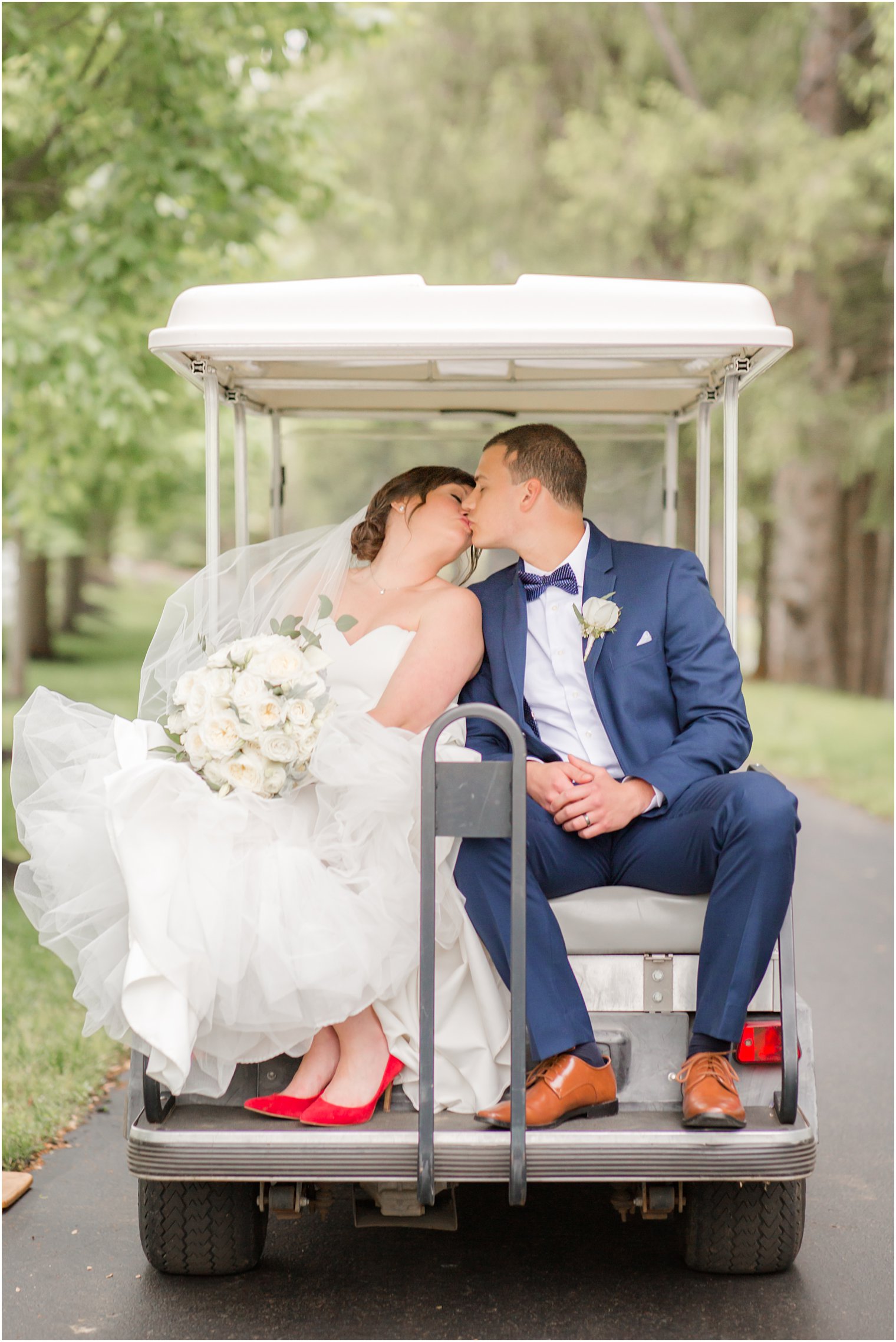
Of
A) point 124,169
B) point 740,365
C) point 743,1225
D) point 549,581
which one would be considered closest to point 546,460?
point 549,581

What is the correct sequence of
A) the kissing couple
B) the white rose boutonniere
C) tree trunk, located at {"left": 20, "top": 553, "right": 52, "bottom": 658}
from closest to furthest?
the kissing couple < the white rose boutonniere < tree trunk, located at {"left": 20, "top": 553, "right": 52, "bottom": 658}

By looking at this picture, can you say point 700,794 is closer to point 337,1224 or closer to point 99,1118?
point 337,1224

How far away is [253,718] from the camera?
3234mm

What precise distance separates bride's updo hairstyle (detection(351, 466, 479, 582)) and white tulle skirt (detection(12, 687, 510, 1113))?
0.91 meters

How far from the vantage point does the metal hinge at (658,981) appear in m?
→ 3.32

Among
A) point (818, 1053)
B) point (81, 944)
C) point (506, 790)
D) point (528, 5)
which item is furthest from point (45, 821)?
point (528, 5)

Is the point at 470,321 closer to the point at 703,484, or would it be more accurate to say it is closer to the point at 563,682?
the point at 563,682

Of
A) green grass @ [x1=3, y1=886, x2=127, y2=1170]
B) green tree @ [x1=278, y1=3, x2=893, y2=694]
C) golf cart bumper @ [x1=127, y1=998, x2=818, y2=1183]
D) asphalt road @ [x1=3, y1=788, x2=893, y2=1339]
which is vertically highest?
green tree @ [x1=278, y1=3, x2=893, y2=694]


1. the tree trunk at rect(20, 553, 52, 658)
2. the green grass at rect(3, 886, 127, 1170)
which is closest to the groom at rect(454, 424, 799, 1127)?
the green grass at rect(3, 886, 127, 1170)

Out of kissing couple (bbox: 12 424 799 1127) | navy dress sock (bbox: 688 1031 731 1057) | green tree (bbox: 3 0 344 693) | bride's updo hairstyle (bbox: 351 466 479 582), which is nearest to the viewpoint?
kissing couple (bbox: 12 424 799 1127)

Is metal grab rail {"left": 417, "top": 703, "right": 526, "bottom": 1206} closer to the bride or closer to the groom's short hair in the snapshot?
the bride

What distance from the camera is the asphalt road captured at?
130 inches

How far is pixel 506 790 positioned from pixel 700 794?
752 millimetres

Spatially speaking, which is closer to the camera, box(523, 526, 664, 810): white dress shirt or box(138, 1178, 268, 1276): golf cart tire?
box(138, 1178, 268, 1276): golf cart tire
